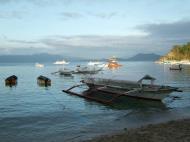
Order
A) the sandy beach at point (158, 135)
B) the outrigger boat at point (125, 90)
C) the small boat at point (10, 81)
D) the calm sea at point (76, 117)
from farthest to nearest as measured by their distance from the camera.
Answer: the small boat at point (10, 81)
the outrigger boat at point (125, 90)
the calm sea at point (76, 117)
the sandy beach at point (158, 135)

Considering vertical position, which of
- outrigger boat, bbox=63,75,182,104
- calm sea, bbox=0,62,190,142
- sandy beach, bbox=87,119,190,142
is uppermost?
outrigger boat, bbox=63,75,182,104

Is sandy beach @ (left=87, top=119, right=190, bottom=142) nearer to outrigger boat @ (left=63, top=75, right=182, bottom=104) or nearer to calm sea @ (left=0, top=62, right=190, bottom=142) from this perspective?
calm sea @ (left=0, top=62, right=190, bottom=142)

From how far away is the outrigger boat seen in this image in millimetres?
42234

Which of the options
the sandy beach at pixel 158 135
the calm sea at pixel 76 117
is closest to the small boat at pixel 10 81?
the calm sea at pixel 76 117

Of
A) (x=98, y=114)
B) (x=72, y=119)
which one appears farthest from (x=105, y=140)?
(x=98, y=114)

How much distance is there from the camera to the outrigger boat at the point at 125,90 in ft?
139

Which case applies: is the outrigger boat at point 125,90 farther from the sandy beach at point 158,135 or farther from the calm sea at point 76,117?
the sandy beach at point 158,135

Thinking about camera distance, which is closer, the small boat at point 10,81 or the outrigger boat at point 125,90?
the outrigger boat at point 125,90

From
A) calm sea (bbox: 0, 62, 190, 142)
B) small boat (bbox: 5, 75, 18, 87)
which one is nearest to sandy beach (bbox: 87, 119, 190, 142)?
calm sea (bbox: 0, 62, 190, 142)

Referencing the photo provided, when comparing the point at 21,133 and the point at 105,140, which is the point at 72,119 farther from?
the point at 105,140

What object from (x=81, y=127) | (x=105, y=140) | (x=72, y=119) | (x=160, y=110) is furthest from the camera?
(x=160, y=110)

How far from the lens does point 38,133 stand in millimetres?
25828

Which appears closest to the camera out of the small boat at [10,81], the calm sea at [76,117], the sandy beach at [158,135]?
the sandy beach at [158,135]

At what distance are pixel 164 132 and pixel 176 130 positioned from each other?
36.5 inches
